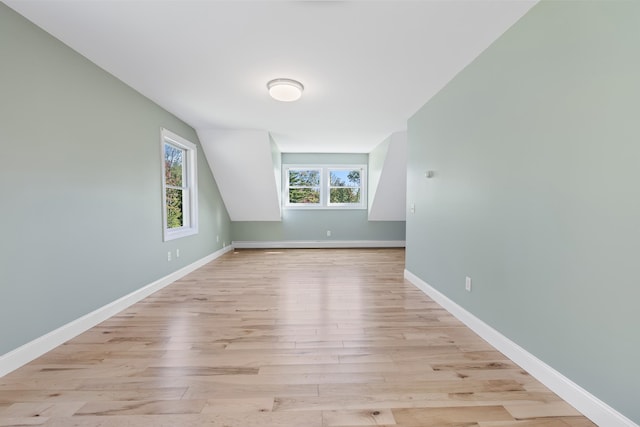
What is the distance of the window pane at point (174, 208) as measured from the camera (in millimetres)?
3951

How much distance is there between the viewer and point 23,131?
1784 millimetres

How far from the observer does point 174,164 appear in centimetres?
411

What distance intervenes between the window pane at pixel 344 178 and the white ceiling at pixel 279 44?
3224mm

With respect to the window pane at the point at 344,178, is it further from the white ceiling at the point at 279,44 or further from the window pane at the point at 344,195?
the white ceiling at the point at 279,44

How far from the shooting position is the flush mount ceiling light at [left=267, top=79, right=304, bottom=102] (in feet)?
8.64

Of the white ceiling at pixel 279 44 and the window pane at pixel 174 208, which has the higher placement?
the white ceiling at pixel 279 44

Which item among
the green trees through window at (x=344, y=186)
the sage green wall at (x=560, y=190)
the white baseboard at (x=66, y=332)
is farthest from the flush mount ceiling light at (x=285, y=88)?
the green trees through window at (x=344, y=186)

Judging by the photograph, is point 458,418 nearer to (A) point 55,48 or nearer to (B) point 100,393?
(B) point 100,393

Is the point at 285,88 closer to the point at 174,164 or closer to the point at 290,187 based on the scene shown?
the point at 174,164

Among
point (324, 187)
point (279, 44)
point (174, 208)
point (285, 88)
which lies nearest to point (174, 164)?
point (174, 208)

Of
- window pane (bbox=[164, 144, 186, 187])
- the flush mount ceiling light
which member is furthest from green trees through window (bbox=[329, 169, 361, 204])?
the flush mount ceiling light

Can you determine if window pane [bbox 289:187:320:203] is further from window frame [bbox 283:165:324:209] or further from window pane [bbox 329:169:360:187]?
window pane [bbox 329:169:360:187]

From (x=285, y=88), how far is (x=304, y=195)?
13.1 ft

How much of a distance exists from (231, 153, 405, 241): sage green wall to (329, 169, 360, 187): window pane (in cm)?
23
